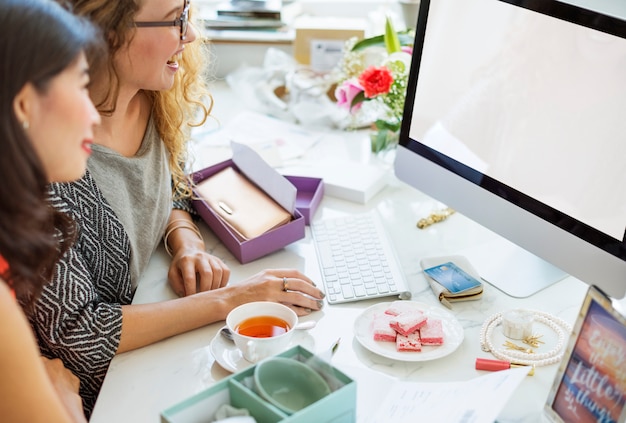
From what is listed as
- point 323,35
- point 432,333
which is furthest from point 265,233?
point 323,35

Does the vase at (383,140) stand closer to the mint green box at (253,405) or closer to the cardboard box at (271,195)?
the cardboard box at (271,195)

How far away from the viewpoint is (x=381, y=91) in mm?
1841

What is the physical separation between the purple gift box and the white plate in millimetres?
262

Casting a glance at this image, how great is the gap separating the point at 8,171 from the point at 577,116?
2.74 feet

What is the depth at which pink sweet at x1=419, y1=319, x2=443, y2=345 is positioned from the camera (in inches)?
48.2

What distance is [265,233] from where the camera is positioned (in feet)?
4.83

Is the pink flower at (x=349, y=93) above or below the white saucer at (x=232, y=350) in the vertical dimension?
above

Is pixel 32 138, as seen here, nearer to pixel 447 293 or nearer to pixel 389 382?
pixel 389 382

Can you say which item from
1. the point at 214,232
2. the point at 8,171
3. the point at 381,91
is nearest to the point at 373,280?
the point at 214,232

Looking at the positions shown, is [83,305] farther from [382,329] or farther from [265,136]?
[265,136]

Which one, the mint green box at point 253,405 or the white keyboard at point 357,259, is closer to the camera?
the mint green box at point 253,405

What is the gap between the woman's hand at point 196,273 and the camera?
4.54ft

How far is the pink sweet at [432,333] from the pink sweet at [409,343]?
0.01 m

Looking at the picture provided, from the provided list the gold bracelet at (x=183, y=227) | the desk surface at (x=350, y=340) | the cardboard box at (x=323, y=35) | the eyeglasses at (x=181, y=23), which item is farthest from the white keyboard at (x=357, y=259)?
the cardboard box at (x=323, y=35)
